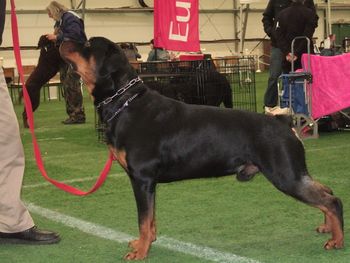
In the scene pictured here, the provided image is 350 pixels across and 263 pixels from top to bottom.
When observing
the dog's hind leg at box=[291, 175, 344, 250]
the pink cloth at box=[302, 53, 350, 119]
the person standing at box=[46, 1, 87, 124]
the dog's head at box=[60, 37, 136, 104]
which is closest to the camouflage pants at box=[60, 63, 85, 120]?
the person standing at box=[46, 1, 87, 124]

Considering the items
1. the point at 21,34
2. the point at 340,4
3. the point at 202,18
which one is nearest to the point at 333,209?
the point at 21,34

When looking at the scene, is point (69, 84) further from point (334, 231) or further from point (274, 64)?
point (334, 231)

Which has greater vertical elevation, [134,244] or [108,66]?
[108,66]

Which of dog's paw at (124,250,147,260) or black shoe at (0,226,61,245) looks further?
black shoe at (0,226,61,245)

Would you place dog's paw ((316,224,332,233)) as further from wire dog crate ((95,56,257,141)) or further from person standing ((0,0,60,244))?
wire dog crate ((95,56,257,141))

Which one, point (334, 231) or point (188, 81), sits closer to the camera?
point (334, 231)

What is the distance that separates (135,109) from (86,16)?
22.6 meters

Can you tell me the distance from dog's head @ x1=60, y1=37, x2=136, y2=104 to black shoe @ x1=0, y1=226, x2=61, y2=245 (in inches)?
38.7

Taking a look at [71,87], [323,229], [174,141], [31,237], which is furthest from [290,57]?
[31,237]

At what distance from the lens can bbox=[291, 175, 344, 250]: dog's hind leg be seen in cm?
340

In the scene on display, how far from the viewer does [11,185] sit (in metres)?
3.82

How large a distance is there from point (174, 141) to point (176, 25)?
4580 millimetres

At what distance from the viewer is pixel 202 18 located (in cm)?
2841

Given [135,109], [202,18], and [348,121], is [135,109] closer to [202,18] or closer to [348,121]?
[348,121]
